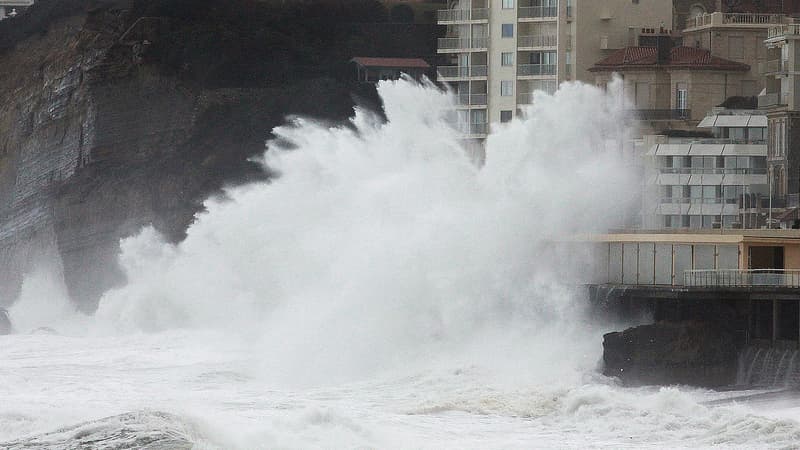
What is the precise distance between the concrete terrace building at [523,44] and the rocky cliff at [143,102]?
7519 mm

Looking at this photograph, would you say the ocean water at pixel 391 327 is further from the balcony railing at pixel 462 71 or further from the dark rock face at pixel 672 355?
the balcony railing at pixel 462 71

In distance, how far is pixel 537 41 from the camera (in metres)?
79.2

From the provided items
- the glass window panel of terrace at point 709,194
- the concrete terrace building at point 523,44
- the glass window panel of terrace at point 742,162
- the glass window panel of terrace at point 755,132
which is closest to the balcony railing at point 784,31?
the glass window panel of terrace at point 755,132

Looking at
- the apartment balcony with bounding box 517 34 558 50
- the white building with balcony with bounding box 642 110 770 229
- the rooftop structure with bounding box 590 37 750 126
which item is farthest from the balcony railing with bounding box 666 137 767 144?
the apartment balcony with bounding box 517 34 558 50

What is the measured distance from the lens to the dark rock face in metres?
45.5

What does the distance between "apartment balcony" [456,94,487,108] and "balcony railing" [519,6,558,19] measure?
363 cm

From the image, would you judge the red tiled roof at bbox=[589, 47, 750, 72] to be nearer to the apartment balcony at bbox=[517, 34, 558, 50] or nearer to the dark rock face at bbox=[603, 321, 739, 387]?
the apartment balcony at bbox=[517, 34, 558, 50]

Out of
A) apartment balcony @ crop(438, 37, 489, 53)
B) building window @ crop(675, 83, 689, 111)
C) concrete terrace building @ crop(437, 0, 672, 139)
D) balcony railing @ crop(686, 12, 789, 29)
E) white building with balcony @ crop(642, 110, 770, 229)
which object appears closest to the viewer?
white building with balcony @ crop(642, 110, 770, 229)

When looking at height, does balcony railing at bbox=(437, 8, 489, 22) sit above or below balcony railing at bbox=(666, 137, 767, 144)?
above

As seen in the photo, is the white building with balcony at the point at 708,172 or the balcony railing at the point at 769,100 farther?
the white building with balcony at the point at 708,172

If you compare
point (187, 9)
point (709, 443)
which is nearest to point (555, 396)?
point (709, 443)

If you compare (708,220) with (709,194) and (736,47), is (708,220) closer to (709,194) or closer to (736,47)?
(709,194)

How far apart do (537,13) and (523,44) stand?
4.81ft

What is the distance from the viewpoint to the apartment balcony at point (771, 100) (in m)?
67.4
